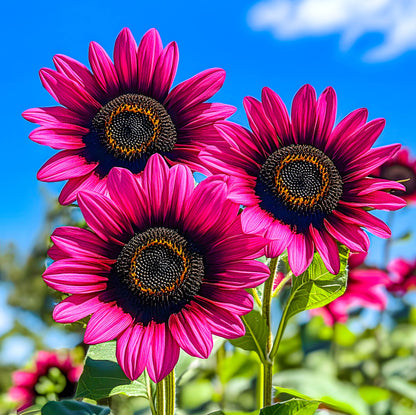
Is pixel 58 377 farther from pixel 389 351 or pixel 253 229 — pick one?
pixel 389 351

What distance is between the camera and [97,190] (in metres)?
0.60

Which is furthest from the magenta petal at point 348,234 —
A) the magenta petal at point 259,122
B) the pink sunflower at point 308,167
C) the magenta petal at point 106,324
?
the magenta petal at point 106,324

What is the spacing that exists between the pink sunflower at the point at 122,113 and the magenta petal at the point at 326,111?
3.7 inches

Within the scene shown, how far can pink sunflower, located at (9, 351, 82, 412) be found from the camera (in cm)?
126

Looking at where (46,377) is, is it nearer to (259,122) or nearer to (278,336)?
(278,336)

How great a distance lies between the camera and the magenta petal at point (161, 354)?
0.50 metres

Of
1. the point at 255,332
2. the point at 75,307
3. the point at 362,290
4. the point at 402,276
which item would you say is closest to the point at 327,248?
the point at 255,332

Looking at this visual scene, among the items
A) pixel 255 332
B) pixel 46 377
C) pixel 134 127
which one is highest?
pixel 134 127

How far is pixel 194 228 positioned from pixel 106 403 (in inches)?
13.3

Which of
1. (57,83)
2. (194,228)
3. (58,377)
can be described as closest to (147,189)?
(194,228)

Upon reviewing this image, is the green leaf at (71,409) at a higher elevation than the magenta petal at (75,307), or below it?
below

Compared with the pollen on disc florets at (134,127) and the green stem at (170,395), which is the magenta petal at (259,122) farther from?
the green stem at (170,395)

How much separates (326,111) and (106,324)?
1.01ft

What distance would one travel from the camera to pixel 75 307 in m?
0.53
